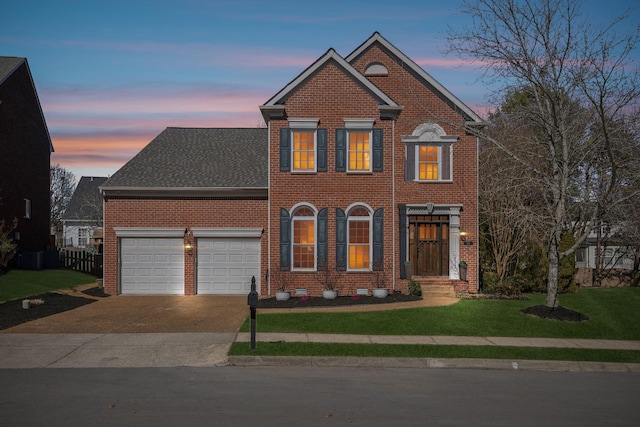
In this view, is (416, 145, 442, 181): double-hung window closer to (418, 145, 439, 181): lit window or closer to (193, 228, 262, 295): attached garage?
(418, 145, 439, 181): lit window

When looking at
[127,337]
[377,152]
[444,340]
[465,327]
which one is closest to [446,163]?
[377,152]

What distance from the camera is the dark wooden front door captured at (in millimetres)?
23156

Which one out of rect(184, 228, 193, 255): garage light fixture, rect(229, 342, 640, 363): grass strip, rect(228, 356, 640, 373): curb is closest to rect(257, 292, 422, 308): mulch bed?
rect(184, 228, 193, 255): garage light fixture

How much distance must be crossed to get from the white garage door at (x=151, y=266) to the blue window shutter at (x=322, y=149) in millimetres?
6471

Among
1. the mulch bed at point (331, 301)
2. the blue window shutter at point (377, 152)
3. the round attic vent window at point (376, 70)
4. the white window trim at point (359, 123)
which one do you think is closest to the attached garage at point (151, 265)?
the mulch bed at point (331, 301)

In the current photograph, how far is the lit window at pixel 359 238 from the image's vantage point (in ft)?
73.8

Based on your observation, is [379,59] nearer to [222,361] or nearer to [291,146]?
[291,146]

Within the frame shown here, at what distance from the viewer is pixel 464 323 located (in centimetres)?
1612

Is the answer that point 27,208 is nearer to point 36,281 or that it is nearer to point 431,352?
point 36,281

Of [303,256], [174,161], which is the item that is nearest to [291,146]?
[303,256]

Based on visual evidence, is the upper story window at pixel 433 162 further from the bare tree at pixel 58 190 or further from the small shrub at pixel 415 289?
the bare tree at pixel 58 190

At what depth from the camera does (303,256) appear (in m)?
22.5

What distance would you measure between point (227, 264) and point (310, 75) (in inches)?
322

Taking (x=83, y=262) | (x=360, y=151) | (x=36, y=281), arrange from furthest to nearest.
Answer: (x=83, y=262)
(x=36, y=281)
(x=360, y=151)
